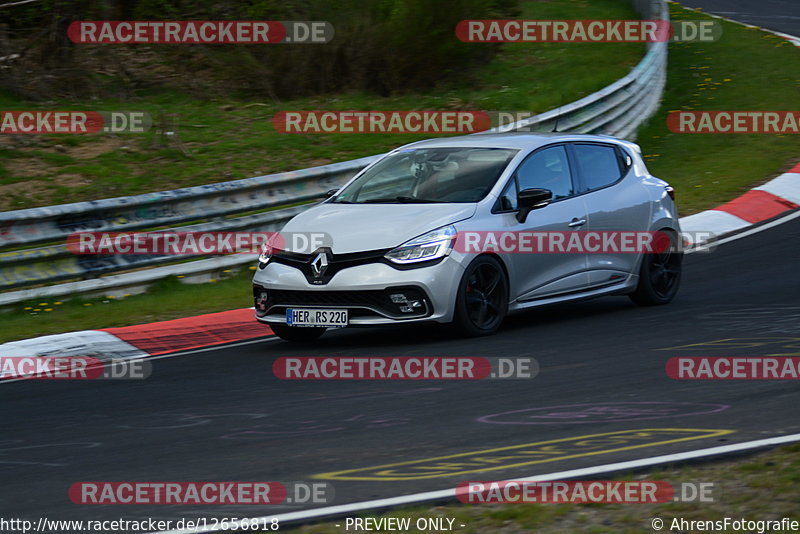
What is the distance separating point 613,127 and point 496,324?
9.85 metres

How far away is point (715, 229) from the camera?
14570mm

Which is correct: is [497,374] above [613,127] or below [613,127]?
below

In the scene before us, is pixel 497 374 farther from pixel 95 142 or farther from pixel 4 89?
pixel 4 89

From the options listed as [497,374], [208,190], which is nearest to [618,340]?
[497,374]

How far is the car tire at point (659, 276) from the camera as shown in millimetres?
10828

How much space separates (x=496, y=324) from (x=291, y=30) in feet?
37.5

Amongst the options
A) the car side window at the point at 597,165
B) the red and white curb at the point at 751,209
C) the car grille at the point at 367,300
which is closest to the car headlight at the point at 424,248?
the car grille at the point at 367,300

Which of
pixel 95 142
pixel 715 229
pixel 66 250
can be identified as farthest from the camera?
pixel 95 142

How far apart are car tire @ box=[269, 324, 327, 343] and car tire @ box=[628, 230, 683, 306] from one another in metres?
3.04

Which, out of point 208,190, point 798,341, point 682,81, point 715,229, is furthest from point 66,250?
point 682,81

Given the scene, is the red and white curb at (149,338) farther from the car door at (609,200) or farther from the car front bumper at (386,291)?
the car door at (609,200)

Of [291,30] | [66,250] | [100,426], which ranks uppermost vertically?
[291,30]

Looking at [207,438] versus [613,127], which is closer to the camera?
[207,438]

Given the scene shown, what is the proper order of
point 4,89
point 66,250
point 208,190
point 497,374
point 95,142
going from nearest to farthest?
point 497,374
point 66,250
point 208,190
point 95,142
point 4,89
